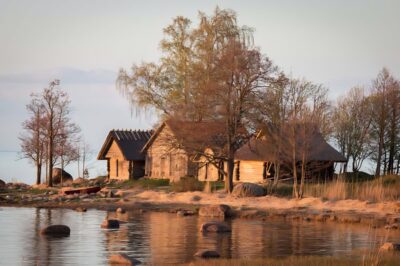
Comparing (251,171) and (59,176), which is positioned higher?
(251,171)

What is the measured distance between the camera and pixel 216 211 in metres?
37.8

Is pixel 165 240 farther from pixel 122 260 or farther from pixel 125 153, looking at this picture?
pixel 125 153

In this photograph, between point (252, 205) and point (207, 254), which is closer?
point (207, 254)

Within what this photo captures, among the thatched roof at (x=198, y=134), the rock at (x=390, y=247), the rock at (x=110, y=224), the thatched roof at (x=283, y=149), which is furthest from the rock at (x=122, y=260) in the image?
the thatched roof at (x=198, y=134)

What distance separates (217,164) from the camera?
160 ft

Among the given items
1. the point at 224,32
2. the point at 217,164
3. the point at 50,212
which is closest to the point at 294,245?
the point at 50,212

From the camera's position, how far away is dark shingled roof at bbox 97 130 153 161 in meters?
62.7

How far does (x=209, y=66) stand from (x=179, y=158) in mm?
9606

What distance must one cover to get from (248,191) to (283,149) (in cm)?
334

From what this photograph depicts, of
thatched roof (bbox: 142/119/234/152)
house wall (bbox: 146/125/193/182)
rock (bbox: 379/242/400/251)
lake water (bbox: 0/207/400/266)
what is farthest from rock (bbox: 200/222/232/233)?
house wall (bbox: 146/125/193/182)

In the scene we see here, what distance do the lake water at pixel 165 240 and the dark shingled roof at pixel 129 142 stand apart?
24772 millimetres

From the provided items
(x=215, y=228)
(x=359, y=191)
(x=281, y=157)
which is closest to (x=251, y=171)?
(x=281, y=157)

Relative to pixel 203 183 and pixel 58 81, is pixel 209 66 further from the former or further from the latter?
pixel 58 81

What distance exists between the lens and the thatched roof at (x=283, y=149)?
41.9 m
